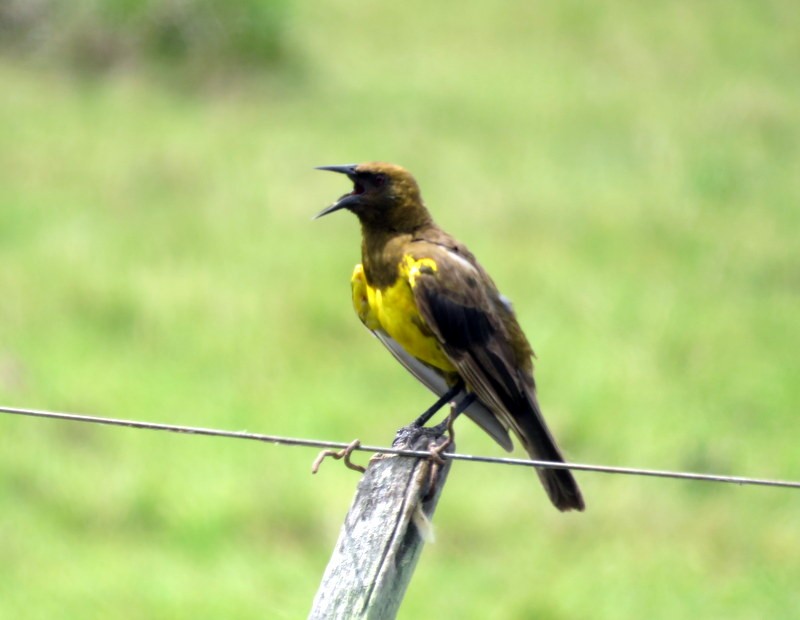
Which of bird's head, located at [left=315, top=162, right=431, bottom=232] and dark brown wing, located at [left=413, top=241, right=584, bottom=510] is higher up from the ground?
bird's head, located at [left=315, top=162, right=431, bottom=232]

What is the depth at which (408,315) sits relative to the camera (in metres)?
5.71

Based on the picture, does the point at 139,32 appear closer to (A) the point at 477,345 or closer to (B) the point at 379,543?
(A) the point at 477,345

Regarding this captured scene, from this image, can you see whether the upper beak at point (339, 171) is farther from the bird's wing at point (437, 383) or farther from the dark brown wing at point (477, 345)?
the bird's wing at point (437, 383)

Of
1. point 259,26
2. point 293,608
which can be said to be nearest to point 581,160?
point 259,26

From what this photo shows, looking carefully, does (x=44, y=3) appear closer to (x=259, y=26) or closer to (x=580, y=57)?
(x=259, y=26)

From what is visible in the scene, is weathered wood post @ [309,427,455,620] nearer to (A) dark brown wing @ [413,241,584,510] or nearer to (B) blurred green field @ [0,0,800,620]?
(A) dark brown wing @ [413,241,584,510]

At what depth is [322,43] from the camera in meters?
18.9

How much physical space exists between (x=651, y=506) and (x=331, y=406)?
2.19m

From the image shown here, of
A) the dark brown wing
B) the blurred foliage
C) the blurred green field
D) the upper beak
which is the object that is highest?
the blurred foliage

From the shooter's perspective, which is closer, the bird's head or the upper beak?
the upper beak

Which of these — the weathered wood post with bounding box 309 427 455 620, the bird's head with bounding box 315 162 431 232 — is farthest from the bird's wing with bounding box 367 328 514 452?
the weathered wood post with bounding box 309 427 455 620

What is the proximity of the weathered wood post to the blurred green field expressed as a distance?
4174mm

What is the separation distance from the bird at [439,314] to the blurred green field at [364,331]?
2646mm

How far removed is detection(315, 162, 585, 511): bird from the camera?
18.4 ft
